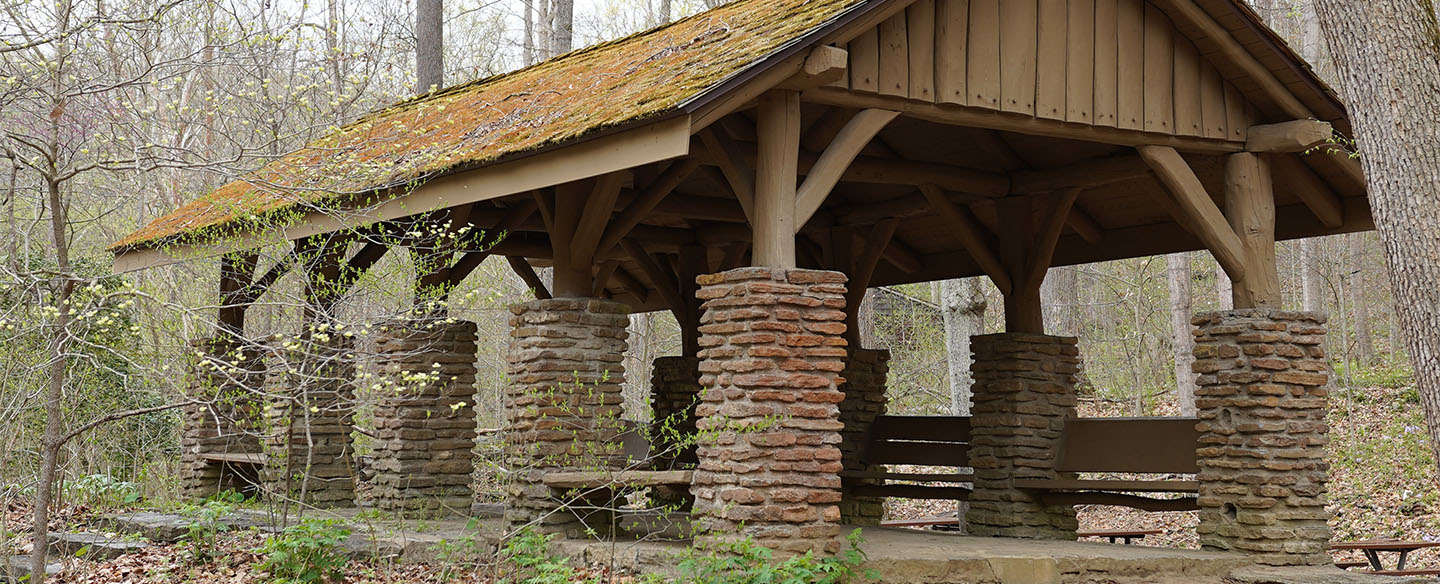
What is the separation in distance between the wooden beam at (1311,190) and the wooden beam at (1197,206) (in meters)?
1.00

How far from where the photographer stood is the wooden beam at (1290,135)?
379 inches

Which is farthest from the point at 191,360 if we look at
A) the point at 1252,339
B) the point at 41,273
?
the point at 1252,339

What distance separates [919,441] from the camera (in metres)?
13.2

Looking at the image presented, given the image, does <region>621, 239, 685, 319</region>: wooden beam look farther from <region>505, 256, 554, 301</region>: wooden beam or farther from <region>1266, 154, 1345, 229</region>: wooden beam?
<region>1266, 154, 1345, 229</region>: wooden beam

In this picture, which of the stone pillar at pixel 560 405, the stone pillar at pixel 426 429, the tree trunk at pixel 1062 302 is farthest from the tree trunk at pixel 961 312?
the stone pillar at pixel 560 405

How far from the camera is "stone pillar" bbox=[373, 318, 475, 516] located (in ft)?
38.0

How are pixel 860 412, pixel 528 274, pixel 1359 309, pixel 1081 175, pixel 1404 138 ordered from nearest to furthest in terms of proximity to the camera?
A: pixel 1404 138
pixel 1081 175
pixel 528 274
pixel 860 412
pixel 1359 309

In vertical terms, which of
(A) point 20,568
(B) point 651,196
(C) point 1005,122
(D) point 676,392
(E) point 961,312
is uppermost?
(C) point 1005,122

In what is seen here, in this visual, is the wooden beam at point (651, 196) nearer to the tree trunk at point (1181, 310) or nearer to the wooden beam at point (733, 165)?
the wooden beam at point (733, 165)

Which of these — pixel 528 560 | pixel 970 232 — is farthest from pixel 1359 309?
pixel 528 560

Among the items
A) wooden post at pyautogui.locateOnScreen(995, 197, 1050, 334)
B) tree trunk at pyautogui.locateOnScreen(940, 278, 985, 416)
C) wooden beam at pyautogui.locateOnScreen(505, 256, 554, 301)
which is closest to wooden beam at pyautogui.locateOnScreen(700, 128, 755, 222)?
wooden beam at pyautogui.locateOnScreen(505, 256, 554, 301)

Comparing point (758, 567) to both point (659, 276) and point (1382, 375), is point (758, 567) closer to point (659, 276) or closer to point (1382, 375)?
point (659, 276)

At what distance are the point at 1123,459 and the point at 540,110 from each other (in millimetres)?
5597

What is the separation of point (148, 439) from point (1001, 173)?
10.9 metres
